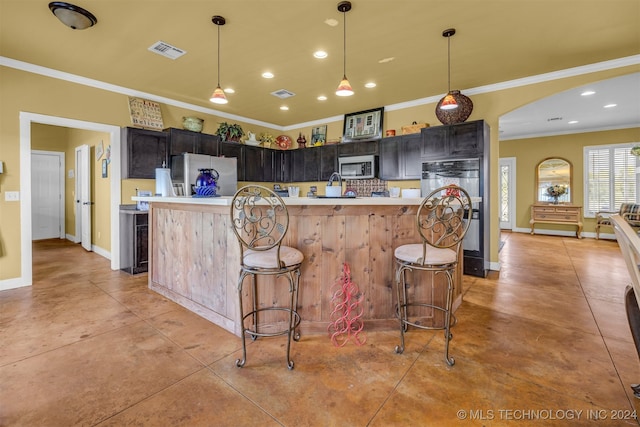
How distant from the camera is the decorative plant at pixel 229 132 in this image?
5613 millimetres

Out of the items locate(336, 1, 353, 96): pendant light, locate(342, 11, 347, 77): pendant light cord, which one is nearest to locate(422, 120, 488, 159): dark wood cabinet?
locate(342, 11, 347, 77): pendant light cord

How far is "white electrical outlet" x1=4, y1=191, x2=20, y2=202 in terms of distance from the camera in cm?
365

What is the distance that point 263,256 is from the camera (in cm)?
203

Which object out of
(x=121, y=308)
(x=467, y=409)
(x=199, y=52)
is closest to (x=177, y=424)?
(x=467, y=409)

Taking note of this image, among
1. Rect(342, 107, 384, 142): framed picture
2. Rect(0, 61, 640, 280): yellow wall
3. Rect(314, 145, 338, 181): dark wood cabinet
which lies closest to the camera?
Rect(0, 61, 640, 280): yellow wall

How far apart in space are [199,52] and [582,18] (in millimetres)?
3889

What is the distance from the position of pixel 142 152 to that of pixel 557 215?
31.3 ft

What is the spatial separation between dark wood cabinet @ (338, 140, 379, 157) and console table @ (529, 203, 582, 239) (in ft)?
18.6

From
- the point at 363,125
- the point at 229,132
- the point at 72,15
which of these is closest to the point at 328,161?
the point at 363,125

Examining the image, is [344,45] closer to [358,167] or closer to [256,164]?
[358,167]

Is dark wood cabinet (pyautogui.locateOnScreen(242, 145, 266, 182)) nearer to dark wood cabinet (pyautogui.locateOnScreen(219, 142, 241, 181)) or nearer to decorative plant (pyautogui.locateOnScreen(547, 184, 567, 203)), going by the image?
dark wood cabinet (pyautogui.locateOnScreen(219, 142, 241, 181))

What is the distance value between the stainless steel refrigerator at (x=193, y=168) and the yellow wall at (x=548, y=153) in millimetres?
8064

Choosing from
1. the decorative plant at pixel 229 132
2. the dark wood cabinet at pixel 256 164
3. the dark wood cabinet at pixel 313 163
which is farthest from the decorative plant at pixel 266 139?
the decorative plant at pixel 229 132

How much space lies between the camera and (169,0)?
2510mm
